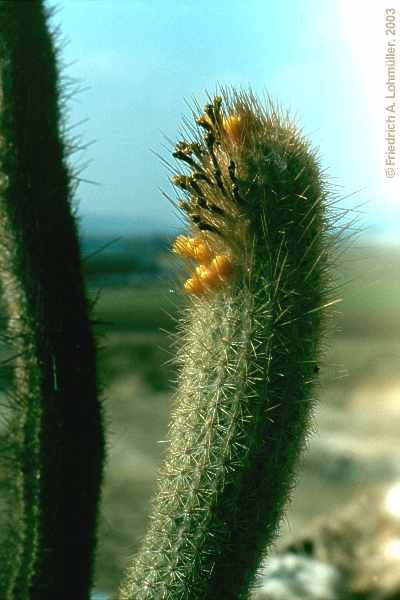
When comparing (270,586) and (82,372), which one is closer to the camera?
(82,372)

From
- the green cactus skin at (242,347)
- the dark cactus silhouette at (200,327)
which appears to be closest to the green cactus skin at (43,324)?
the dark cactus silhouette at (200,327)

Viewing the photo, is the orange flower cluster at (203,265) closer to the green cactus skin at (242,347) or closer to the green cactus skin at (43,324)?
the green cactus skin at (242,347)

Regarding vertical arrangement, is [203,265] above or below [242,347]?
above

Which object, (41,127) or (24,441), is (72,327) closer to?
(24,441)

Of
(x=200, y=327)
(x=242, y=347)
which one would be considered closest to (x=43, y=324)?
(x=200, y=327)

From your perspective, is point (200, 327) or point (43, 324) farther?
point (43, 324)

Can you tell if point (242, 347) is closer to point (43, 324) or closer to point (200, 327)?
point (200, 327)

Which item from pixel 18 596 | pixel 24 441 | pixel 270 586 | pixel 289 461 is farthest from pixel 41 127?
pixel 270 586
